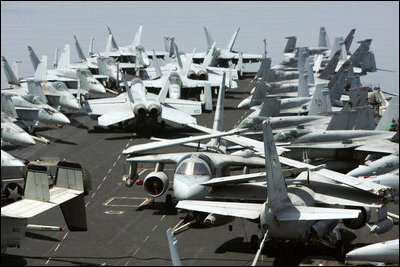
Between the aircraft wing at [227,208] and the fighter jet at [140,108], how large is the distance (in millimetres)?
33387

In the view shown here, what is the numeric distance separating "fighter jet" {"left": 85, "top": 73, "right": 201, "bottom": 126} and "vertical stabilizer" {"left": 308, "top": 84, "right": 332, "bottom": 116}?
43.7ft

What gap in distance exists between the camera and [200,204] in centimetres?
3950

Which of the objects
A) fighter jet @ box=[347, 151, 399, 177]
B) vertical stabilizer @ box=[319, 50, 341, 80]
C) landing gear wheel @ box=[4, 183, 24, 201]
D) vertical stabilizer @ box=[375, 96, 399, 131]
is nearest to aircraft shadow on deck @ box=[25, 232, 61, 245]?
landing gear wheel @ box=[4, 183, 24, 201]

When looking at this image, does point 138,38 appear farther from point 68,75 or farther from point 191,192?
point 191,192

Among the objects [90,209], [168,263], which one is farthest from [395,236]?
[90,209]

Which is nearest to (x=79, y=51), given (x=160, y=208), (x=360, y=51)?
(x=360, y=51)

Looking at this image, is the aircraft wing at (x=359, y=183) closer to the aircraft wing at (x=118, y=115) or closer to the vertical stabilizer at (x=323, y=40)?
the aircraft wing at (x=118, y=115)

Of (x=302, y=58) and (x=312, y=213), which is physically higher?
(x=302, y=58)

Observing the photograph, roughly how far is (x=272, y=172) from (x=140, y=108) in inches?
1583

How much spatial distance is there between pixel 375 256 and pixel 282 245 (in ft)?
30.8

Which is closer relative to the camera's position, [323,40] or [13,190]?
[13,190]

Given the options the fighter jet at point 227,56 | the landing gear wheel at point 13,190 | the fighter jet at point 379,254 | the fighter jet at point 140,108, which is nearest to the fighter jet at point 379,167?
the fighter jet at point 379,254

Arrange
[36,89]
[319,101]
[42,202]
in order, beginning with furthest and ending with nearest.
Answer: [36,89]
[319,101]
[42,202]

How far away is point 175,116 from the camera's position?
2958 inches
